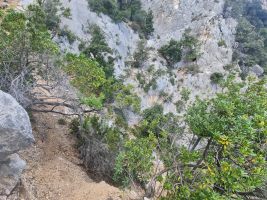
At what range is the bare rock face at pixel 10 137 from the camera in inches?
364

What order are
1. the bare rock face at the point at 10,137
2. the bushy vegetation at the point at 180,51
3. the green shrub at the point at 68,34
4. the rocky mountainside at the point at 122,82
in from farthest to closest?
the bushy vegetation at the point at 180,51
the green shrub at the point at 68,34
the rocky mountainside at the point at 122,82
the bare rock face at the point at 10,137

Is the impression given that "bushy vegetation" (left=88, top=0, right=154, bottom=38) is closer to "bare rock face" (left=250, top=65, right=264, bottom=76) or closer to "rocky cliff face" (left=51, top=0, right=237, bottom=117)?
"rocky cliff face" (left=51, top=0, right=237, bottom=117)

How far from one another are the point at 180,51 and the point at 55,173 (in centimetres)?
3804

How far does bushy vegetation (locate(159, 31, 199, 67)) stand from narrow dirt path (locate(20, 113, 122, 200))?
33.7 m

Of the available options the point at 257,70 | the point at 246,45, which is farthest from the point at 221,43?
the point at 257,70

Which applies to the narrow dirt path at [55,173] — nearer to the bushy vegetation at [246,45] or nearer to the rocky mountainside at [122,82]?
the rocky mountainside at [122,82]

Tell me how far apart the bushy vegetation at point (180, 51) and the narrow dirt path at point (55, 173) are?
33.7m

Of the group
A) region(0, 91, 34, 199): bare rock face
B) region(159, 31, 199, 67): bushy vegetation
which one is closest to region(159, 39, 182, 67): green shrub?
region(159, 31, 199, 67): bushy vegetation

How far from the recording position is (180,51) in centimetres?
4888

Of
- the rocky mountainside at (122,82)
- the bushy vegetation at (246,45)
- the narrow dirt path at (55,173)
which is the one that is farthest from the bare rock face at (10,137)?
the bushy vegetation at (246,45)

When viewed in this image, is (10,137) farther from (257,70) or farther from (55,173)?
(257,70)

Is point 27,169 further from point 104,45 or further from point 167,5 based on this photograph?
point 167,5

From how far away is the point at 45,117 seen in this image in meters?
17.5

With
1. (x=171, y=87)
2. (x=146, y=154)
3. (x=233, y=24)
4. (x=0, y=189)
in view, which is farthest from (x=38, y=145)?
(x=233, y=24)
